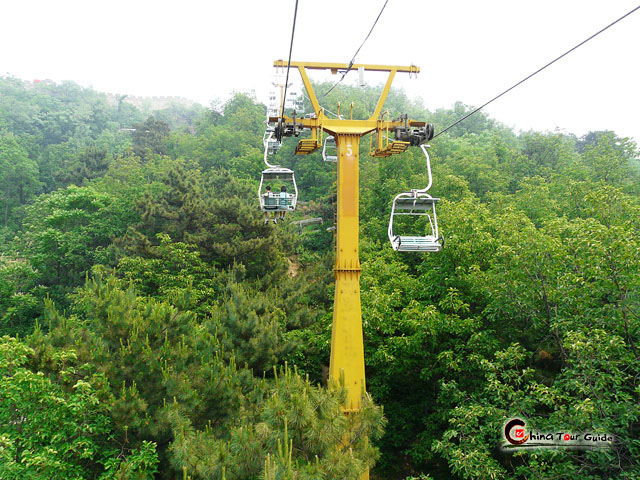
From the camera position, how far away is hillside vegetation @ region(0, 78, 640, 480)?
242 inches

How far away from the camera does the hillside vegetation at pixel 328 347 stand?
6.15 metres

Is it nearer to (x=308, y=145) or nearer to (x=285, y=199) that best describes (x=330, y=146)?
(x=308, y=145)

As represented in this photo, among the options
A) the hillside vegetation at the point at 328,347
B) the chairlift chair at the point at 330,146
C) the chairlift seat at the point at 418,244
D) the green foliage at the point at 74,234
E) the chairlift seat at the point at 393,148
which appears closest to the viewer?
the hillside vegetation at the point at 328,347

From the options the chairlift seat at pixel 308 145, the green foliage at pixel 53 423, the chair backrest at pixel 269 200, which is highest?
the chairlift seat at pixel 308 145

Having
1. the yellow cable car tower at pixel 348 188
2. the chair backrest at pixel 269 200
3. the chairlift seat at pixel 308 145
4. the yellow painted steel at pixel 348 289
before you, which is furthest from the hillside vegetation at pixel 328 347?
the chairlift seat at pixel 308 145

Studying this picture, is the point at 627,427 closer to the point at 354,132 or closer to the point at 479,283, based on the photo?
the point at 479,283

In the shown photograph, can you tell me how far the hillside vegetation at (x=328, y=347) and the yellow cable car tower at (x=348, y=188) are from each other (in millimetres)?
1354

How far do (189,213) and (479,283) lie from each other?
15.6 metres

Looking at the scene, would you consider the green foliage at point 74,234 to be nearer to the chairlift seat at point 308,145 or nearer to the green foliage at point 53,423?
the green foliage at point 53,423

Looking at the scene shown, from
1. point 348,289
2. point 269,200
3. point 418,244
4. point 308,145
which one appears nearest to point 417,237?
point 418,244

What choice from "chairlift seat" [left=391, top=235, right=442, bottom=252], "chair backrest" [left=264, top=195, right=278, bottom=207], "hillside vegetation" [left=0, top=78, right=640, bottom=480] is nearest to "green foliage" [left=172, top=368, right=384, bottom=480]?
"hillside vegetation" [left=0, top=78, right=640, bottom=480]

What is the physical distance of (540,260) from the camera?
8.92m

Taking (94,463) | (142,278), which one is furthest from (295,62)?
(142,278)

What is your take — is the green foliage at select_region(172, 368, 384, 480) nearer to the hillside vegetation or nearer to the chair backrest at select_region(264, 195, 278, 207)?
the hillside vegetation
